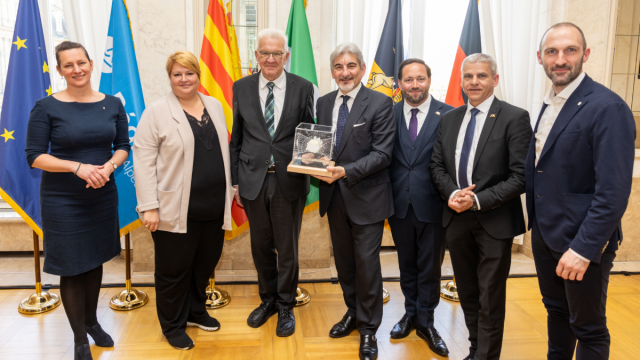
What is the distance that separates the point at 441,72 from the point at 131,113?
10.3 ft

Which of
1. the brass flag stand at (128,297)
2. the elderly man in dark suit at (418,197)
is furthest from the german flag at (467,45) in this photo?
the brass flag stand at (128,297)

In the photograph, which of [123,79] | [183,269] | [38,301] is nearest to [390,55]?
[123,79]

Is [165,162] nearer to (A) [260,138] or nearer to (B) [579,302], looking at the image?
(A) [260,138]

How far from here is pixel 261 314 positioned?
110 inches

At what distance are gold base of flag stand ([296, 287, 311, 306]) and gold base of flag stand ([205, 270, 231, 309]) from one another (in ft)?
1.82

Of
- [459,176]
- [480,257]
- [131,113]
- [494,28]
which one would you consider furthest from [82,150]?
[494,28]

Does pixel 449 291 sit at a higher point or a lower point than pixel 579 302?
lower

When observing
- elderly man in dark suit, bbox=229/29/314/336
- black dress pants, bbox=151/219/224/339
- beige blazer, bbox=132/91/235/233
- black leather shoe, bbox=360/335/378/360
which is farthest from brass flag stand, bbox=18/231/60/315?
black leather shoe, bbox=360/335/378/360

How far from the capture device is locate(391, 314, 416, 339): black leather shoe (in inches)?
103

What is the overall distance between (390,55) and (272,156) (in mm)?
1643

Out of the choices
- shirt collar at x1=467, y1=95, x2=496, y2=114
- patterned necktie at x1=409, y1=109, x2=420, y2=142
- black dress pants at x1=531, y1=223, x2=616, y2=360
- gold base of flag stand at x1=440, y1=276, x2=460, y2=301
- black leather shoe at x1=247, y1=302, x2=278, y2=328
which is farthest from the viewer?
gold base of flag stand at x1=440, y1=276, x2=460, y2=301

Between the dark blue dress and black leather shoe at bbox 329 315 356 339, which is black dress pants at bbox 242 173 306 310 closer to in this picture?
black leather shoe at bbox 329 315 356 339

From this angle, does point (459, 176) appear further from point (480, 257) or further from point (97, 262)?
point (97, 262)

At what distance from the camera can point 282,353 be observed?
2.46 meters
